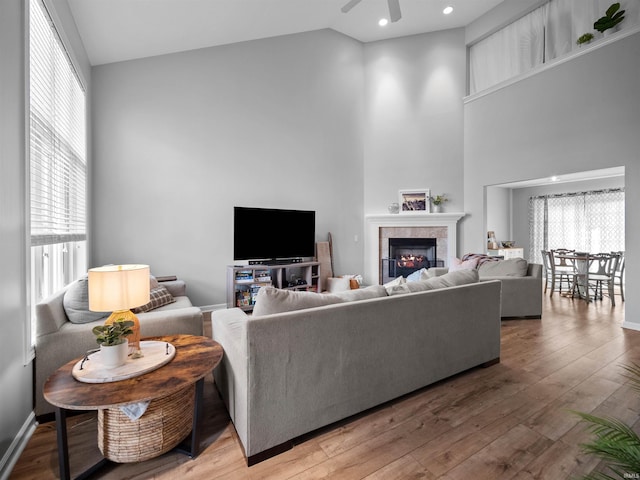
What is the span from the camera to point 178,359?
1.71 m

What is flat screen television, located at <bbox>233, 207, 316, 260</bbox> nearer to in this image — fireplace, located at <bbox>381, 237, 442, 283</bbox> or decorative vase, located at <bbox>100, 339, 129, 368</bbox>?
fireplace, located at <bbox>381, 237, 442, 283</bbox>

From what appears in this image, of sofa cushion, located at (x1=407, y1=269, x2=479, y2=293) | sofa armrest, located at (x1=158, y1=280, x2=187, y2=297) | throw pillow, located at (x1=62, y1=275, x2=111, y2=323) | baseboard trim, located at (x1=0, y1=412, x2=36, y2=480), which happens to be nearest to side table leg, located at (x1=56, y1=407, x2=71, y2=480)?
baseboard trim, located at (x1=0, y1=412, x2=36, y2=480)

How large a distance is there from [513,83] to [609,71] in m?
1.30

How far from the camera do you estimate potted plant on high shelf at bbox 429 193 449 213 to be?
5.93 metres

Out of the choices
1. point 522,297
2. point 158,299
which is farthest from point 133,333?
point 522,297

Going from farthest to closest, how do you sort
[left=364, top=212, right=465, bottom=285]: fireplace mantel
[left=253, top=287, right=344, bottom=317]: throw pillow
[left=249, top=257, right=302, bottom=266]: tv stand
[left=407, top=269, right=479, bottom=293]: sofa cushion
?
[left=364, top=212, right=465, bottom=285]: fireplace mantel < [left=249, top=257, right=302, bottom=266]: tv stand < [left=407, top=269, right=479, bottom=293]: sofa cushion < [left=253, top=287, right=344, bottom=317]: throw pillow

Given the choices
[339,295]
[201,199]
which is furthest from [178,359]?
[201,199]

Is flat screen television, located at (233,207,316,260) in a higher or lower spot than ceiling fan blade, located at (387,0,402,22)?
lower

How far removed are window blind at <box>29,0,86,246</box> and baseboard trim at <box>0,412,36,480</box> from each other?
1.09 m

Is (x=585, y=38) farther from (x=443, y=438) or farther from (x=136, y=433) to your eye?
(x=136, y=433)

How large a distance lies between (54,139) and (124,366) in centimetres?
212

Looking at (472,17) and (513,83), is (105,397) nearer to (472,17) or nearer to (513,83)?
(513,83)

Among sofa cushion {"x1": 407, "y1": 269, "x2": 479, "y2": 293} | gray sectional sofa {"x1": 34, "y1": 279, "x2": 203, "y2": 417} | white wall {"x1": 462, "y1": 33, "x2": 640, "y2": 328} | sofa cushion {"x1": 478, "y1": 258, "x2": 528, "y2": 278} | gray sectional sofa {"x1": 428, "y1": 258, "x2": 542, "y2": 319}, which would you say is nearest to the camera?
gray sectional sofa {"x1": 34, "y1": 279, "x2": 203, "y2": 417}

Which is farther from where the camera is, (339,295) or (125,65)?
(125,65)
